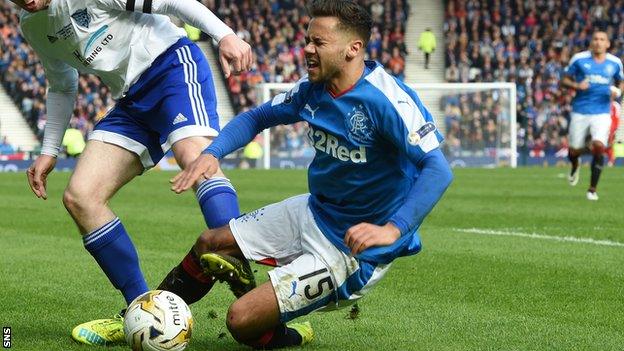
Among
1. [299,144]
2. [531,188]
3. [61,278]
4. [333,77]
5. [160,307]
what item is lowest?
[299,144]

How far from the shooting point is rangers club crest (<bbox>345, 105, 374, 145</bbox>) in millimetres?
4996

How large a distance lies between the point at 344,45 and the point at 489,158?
26484mm

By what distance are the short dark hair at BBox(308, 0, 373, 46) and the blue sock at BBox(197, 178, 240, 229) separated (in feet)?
3.17

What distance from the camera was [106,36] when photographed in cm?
601

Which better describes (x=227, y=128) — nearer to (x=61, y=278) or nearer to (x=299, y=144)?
(x=61, y=278)

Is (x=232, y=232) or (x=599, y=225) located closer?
(x=232, y=232)

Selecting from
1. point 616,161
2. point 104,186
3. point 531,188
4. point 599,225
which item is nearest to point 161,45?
point 104,186

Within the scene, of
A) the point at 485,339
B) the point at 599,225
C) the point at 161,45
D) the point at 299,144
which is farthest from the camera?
the point at 299,144

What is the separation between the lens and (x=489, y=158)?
3112 cm

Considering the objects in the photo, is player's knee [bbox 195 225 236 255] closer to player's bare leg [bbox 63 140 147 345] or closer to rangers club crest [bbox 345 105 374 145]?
player's bare leg [bbox 63 140 147 345]

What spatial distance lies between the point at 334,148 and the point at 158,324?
1060mm

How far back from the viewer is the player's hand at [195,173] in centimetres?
462

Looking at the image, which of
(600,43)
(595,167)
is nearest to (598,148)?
(595,167)

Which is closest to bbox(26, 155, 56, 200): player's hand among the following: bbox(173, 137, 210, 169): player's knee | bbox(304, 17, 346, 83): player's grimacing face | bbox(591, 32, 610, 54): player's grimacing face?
bbox(173, 137, 210, 169): player's knee
